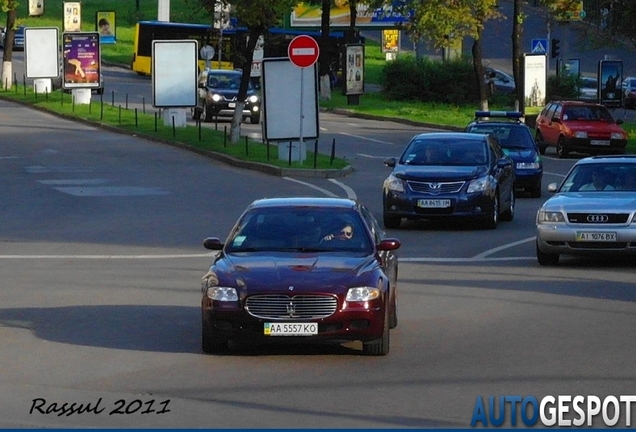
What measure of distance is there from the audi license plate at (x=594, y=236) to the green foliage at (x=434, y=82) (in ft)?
162

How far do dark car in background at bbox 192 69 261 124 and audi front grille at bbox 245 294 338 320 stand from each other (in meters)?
39.3

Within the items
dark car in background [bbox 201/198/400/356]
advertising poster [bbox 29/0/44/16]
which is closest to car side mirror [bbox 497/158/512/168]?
dark car in background [bbox 201/198/400/356]

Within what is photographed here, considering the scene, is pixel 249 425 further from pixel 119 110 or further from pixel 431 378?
pixel 119 110

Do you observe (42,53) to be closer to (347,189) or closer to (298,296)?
(347,189)

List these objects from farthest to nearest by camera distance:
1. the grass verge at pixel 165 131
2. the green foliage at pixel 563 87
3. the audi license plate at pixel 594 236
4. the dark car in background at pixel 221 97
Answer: the green foliage at pixel 563 87
the dark car in background at pixel 221 97
the grass verge at pixel 165 131
the audi license plate at pixel 594 236

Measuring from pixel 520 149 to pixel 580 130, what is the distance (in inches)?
492

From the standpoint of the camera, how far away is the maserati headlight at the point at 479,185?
2356 cm

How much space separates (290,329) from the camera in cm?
1163

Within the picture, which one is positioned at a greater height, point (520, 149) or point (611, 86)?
point (611, 86)

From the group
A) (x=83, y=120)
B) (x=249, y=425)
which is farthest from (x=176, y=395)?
(x=83, y=120)

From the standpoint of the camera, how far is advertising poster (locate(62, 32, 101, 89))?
56000mm

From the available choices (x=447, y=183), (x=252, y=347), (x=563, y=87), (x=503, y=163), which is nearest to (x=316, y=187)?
(x=503, y=163)

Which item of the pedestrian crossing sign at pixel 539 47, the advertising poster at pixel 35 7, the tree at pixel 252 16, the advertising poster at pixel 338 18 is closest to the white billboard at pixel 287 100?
the tree at pixel 252 16

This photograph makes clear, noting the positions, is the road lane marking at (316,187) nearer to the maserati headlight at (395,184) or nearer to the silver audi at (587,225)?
the maserati headlight at (395,184)
